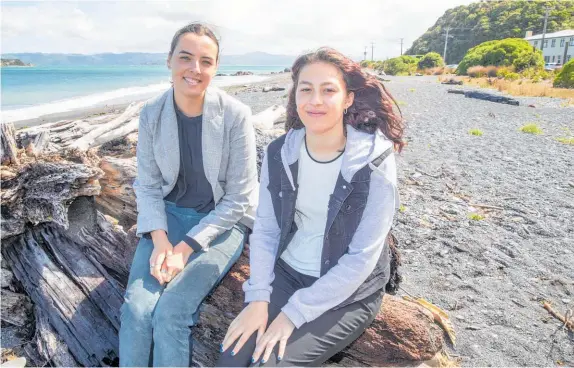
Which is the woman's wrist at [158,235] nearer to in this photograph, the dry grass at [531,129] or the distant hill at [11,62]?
the dry grass at [531,129]

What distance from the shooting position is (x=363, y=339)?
3.08 m

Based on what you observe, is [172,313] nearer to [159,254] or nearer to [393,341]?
[159,254]

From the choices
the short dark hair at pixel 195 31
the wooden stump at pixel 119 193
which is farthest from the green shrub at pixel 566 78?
the short dark hair at pixel 195 31

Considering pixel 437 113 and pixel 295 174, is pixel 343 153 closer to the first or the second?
pixel 295 174

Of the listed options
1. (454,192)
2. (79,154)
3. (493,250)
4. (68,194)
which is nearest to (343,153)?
(68,194)

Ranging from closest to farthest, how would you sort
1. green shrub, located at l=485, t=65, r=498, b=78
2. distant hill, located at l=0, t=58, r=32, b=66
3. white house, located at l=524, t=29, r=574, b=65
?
1. green shrub, located at l=485, t=65, r=498, b=78
2. white house, located at l=524, t=29, r=574, b=65
3. distant hill, located at l=0, t=58, r=32, b=66

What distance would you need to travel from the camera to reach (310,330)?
2.63 m

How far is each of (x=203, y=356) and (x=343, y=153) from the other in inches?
75.0

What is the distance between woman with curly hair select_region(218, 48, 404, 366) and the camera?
2641mm

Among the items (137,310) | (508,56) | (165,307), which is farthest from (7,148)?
(508,56)

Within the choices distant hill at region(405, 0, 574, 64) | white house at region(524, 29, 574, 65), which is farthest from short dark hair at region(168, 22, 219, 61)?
distant hill at region(405, 0, 574, 64)

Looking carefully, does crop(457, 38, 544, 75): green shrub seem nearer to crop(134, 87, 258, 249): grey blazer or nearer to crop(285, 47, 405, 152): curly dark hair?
crop(285, 47, 405, 152): curly dark hair

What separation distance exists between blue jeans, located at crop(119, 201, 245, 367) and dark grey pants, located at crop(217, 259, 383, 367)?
0.38 m

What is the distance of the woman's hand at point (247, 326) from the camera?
260 cm
